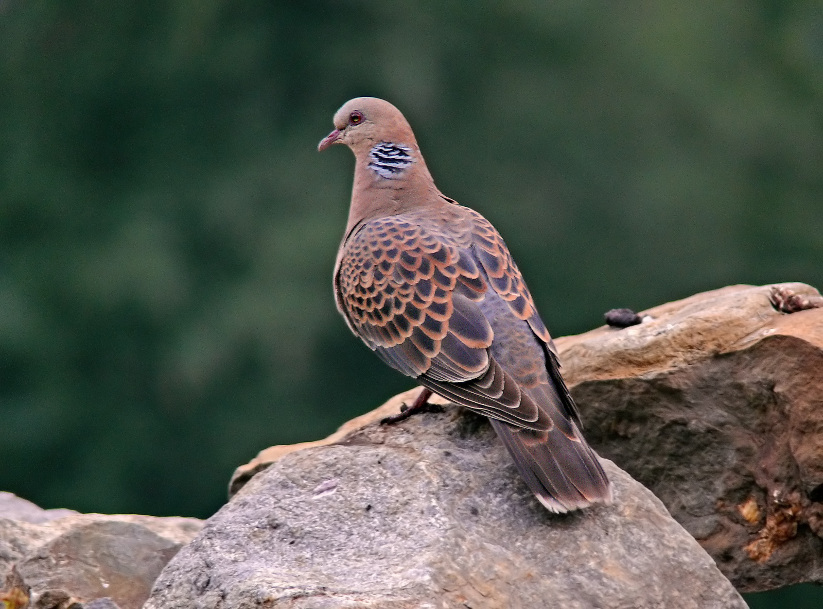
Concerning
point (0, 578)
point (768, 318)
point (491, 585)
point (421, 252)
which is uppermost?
point (421, 252)

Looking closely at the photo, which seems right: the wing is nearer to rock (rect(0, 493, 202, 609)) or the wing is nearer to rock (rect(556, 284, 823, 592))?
rock (rect(556, 284, 823, 592))

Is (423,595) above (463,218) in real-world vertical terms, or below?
below

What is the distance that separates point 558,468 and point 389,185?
1792 mm

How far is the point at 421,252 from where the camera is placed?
450cm

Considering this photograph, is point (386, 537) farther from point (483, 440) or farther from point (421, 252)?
point (421, 252)

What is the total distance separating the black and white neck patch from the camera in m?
5.08

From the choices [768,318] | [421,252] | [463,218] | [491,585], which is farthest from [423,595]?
[768,318]

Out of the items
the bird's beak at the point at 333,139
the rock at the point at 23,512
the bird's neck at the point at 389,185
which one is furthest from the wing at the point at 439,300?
the rock at the point at 23,512

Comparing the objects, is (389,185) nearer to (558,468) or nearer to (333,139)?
(333,139)

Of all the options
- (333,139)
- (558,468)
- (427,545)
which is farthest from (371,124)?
(427,545)

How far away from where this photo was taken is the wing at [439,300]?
13.2ft

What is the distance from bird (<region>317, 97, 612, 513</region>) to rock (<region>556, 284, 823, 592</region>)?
0.52 m

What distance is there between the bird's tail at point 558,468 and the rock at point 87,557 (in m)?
1.65

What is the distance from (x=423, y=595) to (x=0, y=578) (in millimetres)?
2176
